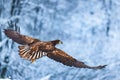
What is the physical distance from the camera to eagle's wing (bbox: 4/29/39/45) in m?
1.14

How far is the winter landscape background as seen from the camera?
108cm

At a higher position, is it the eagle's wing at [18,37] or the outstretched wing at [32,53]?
the eagle's wing at [18,37]

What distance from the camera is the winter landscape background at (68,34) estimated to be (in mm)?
1078

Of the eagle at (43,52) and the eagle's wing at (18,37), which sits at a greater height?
the eagle's wing at (18,37)

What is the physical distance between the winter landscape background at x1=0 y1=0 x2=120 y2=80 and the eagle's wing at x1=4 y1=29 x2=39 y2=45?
1cm

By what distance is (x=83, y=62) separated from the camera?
1.08m

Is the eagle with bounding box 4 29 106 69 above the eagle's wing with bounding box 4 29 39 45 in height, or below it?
below

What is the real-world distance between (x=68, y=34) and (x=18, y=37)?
0.15 m

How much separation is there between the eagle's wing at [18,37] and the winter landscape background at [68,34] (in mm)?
12

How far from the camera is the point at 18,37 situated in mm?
1151

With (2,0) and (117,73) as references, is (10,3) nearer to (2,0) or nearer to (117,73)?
(2,0)

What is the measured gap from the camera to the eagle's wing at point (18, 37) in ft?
3.73

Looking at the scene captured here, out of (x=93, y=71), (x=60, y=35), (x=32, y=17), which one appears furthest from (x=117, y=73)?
(x=32, y=17)

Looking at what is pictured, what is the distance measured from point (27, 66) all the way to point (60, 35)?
0.43ft
